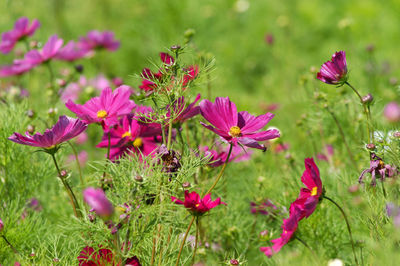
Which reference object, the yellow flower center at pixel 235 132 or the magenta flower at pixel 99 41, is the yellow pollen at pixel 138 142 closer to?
the yellow flower center at pixel 235 132

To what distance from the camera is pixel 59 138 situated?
2.32 feet

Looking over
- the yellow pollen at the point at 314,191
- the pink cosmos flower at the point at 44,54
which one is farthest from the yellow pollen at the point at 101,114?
the pink cosmos flower at the point at 44,54

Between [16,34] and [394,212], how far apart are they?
1250 millimetres

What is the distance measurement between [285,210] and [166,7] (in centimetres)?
212

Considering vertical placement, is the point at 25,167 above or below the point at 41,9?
below

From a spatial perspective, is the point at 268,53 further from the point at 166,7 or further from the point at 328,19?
the point at 166,7

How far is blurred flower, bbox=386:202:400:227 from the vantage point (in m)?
0.58

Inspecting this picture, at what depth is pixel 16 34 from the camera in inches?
57.3

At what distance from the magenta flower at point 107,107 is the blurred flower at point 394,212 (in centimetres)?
42

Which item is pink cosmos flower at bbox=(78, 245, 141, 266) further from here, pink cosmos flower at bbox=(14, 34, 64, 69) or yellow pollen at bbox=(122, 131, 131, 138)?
pink cosmos flower at bbox=(14, 34, 64, 69)

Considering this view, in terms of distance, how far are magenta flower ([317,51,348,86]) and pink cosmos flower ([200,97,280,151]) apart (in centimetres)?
13

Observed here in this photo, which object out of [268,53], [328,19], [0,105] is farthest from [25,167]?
[328,19]

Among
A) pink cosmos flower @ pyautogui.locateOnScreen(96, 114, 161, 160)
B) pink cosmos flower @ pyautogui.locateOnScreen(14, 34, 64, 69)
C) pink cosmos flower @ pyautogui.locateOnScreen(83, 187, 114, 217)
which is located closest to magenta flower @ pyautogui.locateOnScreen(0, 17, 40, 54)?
pink cosmos flower @ pyautogui.locateOnScreen(14, 34, 64, 69)

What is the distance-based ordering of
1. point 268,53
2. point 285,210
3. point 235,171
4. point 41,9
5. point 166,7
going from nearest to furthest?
point 285,210, point 235,171, point 268,53, point 166,7, point 41,9
